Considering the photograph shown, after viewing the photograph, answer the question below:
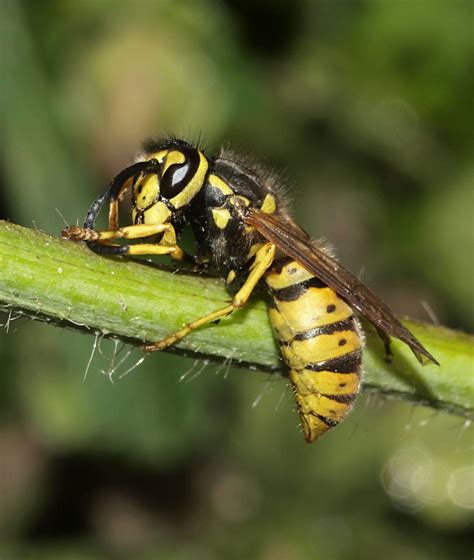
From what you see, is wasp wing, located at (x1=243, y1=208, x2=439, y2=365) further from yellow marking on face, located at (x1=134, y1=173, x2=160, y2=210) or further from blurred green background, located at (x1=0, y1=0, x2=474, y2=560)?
blurred green background, located at (x1=0, y1=0, x2=474, y2=560)

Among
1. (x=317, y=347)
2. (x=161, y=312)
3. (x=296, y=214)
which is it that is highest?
(x=161, y=312)

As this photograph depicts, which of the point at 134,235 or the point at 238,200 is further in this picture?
the point at 238,200

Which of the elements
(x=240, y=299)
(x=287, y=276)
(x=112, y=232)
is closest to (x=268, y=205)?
(x=287, y=276)

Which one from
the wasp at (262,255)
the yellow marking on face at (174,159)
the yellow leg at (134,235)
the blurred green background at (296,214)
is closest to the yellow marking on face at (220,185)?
the wasp at (262,255)

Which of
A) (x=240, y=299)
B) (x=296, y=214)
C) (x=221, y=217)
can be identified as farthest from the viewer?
(x=296, y=214)

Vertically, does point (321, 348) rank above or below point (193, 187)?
below

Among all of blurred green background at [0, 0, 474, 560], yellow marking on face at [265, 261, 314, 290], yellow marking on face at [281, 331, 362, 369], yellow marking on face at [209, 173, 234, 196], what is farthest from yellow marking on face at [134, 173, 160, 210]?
blurred green background at [0, 0, 474, 560]

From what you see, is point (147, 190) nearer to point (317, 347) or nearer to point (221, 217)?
point (221, 217)

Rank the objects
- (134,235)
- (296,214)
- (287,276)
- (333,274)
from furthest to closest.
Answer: (296,214) → (287,276) → (333,274) → (134,235)

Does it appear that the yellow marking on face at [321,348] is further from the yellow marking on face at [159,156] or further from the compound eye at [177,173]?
the yellow marking on face at [159,156]
